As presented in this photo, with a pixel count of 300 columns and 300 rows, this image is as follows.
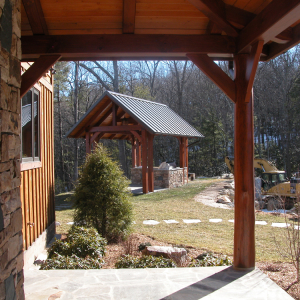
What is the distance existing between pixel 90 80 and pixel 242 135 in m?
27.6

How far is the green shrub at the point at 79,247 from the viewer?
17.2 feet

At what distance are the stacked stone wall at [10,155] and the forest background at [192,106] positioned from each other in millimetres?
→ 20012

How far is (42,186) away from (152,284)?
356 cm

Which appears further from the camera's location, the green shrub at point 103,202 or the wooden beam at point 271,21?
the green shrub at point 103,202

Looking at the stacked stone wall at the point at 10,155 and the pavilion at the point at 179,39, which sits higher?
the pavilion at the point at 179,39

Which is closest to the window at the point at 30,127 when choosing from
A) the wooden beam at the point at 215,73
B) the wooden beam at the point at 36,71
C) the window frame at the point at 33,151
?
the window frame at the point at 33,151

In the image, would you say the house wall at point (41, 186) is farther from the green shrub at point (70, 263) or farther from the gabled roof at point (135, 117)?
the gabled roof at point (135, 117)

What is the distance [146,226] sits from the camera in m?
8.38

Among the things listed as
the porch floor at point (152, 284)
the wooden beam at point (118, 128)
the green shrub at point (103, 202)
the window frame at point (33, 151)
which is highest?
the wooden beam at point (118, 128)

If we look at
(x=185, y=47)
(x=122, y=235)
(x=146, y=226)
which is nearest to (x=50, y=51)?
(x=185, y=47)

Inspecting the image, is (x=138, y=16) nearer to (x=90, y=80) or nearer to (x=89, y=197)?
(x=89, y=197)

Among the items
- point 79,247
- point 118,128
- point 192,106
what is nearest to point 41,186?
point 79,247

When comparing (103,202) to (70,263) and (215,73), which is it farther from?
(215,73)

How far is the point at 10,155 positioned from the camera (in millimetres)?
2703
